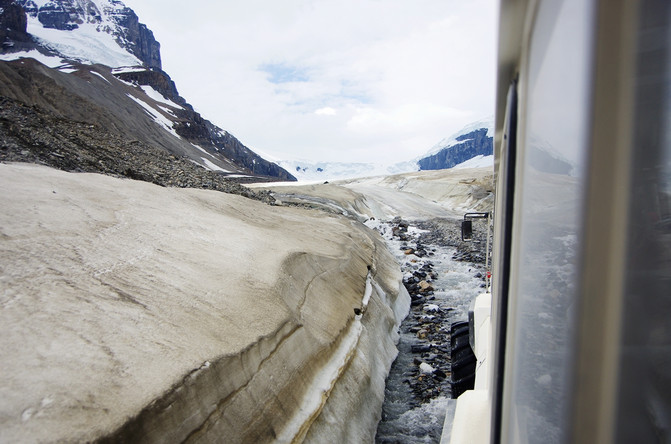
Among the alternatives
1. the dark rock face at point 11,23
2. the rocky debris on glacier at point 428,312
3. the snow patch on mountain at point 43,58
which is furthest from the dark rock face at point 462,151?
the rocky debris on glacier at point 428,312

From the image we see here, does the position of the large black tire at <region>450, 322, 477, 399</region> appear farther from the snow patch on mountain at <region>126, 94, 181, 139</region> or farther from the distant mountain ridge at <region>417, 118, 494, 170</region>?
the distant mountain ridge at <region>417, 118, 494, 170</region>

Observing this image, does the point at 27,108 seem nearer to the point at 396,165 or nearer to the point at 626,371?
the point at 626,371

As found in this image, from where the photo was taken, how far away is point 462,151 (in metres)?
142

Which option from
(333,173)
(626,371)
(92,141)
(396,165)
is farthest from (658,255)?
(333,173)

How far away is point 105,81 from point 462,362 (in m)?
60.8

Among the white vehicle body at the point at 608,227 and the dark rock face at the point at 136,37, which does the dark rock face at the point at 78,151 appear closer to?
the white vehicle body at the point at 608,227

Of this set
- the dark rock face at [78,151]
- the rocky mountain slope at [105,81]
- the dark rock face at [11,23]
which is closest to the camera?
the dark rock face at [78,151]

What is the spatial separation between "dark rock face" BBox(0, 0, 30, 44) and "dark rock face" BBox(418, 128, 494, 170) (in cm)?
11412

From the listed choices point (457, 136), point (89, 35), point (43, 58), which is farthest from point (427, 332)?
point (457, 136)

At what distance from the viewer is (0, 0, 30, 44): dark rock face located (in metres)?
61.7

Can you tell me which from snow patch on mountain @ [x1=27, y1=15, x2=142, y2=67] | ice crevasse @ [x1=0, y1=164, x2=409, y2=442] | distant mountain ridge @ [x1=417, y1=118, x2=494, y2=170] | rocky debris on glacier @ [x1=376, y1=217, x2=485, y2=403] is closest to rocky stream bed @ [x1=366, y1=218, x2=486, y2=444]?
rocky debris on glacier @ [x1=376, y1=217, x2=485, y2=403]

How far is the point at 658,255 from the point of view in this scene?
52 cm

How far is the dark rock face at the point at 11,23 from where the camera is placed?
202ft

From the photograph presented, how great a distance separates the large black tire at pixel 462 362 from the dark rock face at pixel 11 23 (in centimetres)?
7729
